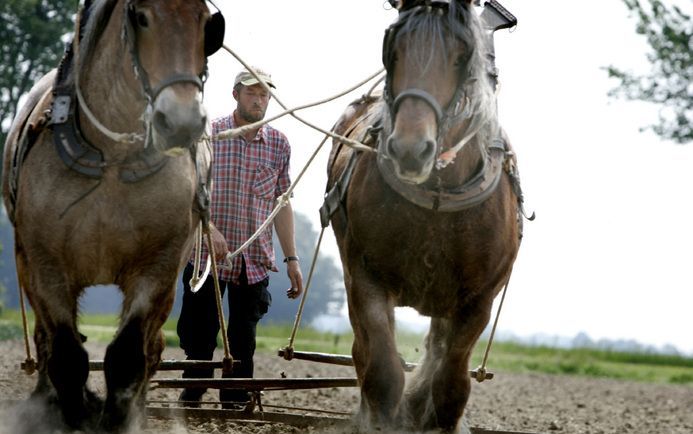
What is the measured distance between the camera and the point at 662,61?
26094 mm

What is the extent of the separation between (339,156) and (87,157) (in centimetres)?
205

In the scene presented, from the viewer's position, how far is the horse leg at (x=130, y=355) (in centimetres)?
547

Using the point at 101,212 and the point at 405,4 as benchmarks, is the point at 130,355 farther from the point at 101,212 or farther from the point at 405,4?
the point at 405,4

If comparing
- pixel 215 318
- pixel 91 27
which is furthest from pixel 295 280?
pixel 91 27

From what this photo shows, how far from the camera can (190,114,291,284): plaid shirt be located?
25.6ft

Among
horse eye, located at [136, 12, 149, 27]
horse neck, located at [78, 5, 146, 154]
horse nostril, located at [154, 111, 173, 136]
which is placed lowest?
horse nostril, located at [154, 111, 173, 136]

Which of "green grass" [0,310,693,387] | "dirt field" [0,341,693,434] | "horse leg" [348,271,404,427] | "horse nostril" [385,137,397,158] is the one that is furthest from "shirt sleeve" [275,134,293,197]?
"green grass" [0,310,693,387]

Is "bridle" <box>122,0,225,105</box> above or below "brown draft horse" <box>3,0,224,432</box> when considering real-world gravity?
above

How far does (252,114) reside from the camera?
7848 mm

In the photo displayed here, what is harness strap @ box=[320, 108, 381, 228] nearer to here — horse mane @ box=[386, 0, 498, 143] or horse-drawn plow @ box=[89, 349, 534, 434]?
horse mane @ box=[386, 0, 498, 143]

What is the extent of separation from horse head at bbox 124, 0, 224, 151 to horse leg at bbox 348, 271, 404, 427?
4.72 ft

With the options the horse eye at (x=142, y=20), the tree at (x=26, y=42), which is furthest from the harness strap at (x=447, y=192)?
the tree at (x=26, y=42)

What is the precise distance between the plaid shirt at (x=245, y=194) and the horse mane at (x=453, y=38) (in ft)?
8.82

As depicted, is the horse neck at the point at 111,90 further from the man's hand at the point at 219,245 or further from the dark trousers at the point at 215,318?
the dark trousers at the point at 215,318
